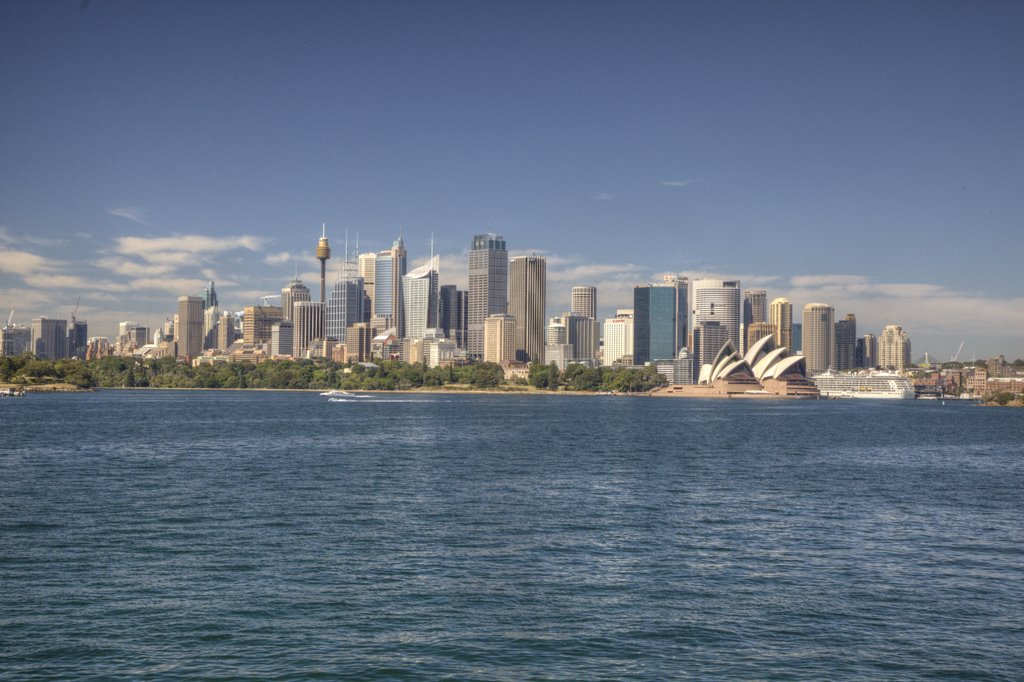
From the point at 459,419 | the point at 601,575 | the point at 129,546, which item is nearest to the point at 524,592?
the point at 601,575

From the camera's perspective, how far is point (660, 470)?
184ft

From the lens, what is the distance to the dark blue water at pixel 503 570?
20.8m

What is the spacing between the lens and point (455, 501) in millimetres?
42406

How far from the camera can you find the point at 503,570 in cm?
2858

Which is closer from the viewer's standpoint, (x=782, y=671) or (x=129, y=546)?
(x=782, y=671)

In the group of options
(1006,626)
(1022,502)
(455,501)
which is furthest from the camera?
(1022,502)

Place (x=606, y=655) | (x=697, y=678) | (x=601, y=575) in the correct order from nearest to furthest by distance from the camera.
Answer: (x=697, y=678) → (x=606, y=655) → (x=601, y=575)

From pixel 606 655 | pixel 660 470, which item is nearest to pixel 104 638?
pixel 606 655

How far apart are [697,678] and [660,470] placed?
36852 mm

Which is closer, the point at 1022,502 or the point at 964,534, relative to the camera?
the point at 964,534

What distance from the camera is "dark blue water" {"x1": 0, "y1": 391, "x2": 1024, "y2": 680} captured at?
20.8 m

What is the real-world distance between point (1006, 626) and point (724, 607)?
6.66 meters

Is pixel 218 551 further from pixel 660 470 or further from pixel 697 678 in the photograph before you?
pixel 660 470

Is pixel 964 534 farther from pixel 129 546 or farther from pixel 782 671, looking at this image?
pixel 129 546
